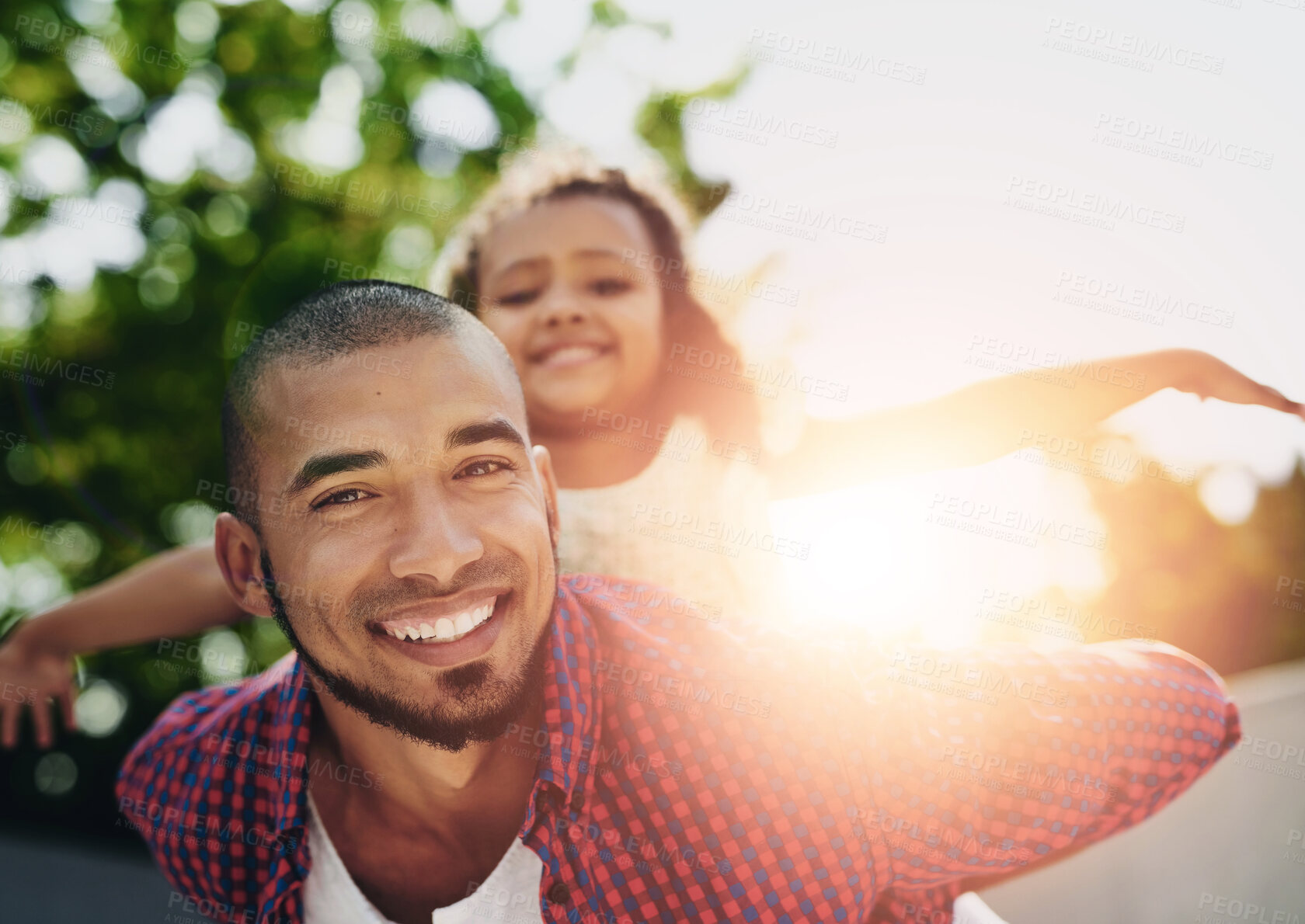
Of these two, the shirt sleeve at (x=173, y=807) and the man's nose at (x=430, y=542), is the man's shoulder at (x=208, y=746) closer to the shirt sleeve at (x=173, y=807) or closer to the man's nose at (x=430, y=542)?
the shirt sleeve at (x=173, y=807)

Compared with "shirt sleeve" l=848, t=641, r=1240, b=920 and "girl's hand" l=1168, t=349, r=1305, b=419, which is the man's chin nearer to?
"shirt sleeve" l=848, t=641, r=1240, b=920

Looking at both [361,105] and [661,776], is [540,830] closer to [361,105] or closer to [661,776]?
[661,776]

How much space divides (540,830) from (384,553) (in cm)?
65

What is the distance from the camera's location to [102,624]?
87.6 inches

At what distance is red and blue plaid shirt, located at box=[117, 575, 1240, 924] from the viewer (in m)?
1.72

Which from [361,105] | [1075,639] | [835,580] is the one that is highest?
[361,105]

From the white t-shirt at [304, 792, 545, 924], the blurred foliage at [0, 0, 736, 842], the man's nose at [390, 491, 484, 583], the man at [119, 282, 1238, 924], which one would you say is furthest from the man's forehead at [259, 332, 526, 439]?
the blurred foliage at [0, 0, 736, 842]

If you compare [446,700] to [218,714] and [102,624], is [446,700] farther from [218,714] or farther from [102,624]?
[102,624]

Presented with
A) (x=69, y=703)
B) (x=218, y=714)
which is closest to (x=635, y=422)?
(x=218, y=714)

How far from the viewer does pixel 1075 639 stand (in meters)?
3.22

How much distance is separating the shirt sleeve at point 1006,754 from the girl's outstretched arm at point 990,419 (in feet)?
2.02

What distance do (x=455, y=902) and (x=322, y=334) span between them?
125cm

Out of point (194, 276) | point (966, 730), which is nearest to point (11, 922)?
point (194, 276)

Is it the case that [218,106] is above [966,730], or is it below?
above
